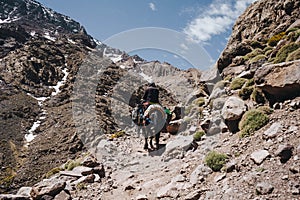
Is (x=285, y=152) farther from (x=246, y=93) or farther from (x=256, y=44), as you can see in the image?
(x=256, y=44)

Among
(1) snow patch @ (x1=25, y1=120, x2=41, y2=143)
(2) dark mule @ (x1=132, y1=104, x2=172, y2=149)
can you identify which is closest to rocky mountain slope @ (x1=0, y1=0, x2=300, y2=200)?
(2) dark mule @ (x1=132, y1=104, x2=172, y2=149)

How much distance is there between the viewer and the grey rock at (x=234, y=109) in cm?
1162

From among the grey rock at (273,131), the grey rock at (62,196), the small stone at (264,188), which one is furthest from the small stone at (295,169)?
the grey rock at (62,196)

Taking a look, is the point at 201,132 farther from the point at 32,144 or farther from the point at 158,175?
→ the point at 32,144

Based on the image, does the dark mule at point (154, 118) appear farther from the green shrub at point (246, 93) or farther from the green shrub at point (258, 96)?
the green shrub at point (258, 96)

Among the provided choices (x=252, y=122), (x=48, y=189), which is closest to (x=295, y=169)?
(x=252, y=122)

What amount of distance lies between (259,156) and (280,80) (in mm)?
3894

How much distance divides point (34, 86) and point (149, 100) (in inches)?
4675

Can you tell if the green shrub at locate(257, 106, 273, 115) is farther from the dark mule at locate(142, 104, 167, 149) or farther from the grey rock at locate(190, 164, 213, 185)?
the dark mule at locate(142, 104, 167, 149)

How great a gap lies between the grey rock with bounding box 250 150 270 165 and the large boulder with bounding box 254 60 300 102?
11.3ft

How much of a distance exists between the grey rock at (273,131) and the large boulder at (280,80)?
Result: 6.10ft

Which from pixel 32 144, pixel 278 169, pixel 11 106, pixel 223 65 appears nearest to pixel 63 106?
pixel 11 106

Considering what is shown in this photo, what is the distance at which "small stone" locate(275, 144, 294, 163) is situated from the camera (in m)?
Answer: 7.31

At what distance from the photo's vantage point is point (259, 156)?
8.03 m
